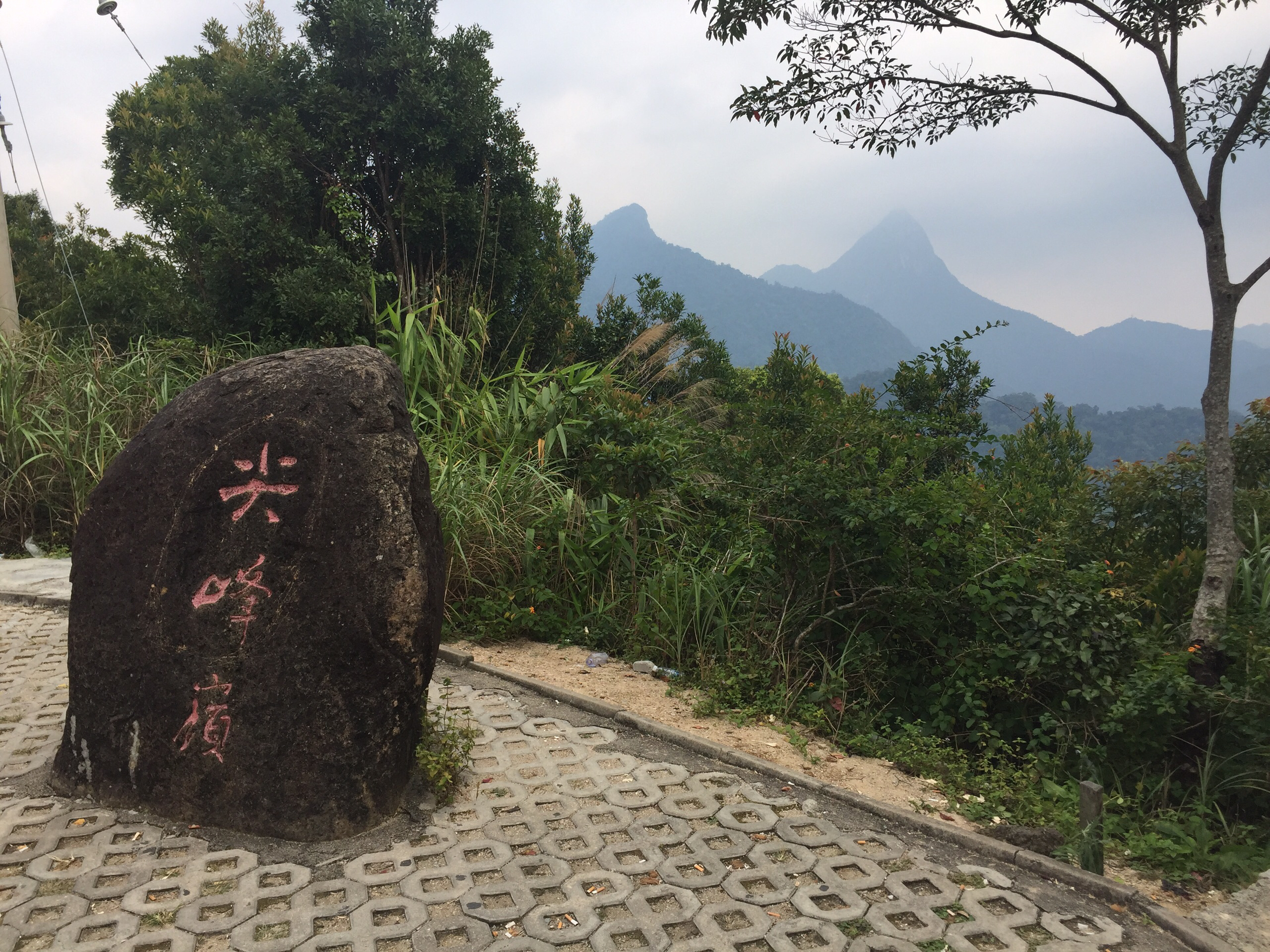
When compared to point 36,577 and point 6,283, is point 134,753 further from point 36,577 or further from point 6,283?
point 6,283

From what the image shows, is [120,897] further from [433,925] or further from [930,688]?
[930,688]

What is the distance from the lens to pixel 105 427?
706cm

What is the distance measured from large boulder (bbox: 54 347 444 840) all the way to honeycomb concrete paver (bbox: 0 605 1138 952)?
0.73 feet

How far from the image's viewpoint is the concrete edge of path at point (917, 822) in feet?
8.57

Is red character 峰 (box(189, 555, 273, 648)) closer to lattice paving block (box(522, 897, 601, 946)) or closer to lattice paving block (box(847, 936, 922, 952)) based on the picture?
lattice paving block (box(522, 897, 601, 946))

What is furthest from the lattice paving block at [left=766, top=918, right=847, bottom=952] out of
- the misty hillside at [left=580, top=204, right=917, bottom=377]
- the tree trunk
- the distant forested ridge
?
the misty hillside at [left=580, top=204, right=917, bottom=377]

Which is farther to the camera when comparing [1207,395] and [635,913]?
[1207,395]

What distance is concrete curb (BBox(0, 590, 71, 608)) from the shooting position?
5.74 metres

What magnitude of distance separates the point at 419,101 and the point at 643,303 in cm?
368

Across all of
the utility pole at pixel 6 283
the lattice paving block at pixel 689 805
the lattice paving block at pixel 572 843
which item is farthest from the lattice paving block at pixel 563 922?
the utility pole at pixel 6 283

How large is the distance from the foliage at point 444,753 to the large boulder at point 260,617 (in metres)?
0.17

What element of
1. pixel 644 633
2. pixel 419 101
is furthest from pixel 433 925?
pixel 419 101

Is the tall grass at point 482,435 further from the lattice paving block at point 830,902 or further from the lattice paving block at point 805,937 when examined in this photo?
the lattice paving block at point 805,937

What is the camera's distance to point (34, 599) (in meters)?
5.80
